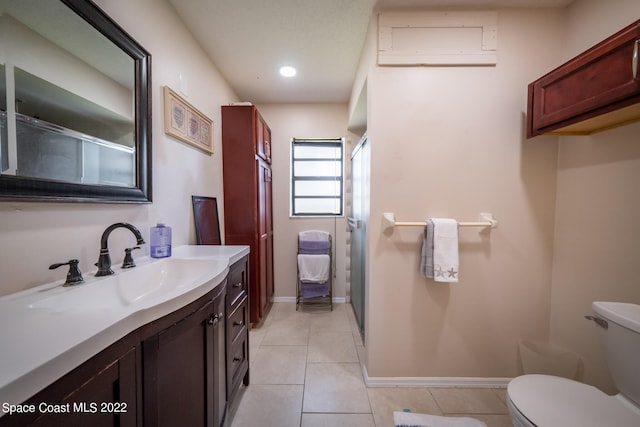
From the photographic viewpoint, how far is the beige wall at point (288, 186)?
9.38 feet

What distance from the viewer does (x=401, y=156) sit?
4.97ft

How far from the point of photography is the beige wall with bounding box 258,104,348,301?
9.38ft

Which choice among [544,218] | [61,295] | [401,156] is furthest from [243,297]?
[544,218]

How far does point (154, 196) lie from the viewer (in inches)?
52.9

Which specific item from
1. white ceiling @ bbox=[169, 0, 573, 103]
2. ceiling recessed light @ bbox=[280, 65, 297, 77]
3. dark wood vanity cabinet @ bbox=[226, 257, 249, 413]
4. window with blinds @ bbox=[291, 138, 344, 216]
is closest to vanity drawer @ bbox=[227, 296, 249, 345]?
dark wood vanity cabinet @ bbox=[226, 257, 249, 413]

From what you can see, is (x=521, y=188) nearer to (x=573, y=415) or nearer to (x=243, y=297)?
(x=573, y=415)

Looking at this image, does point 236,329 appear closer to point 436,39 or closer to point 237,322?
point 237,322

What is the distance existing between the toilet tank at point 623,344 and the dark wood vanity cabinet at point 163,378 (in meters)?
1.75

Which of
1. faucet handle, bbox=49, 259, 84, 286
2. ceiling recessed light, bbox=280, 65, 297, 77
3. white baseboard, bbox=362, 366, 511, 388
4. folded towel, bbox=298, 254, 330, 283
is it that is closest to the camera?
faucet handle, bbox=49, 259, 84, 286

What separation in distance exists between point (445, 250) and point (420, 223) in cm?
22

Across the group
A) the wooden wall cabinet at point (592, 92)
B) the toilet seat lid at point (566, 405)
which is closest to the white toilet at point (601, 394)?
the toilet seat lid at point (566, 405)

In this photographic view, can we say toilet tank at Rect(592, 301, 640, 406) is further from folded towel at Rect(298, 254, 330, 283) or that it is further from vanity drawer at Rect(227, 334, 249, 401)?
folded towel at Rect(298, 254, 330, 283)

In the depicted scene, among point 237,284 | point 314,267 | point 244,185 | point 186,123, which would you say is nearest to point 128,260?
point 237,284

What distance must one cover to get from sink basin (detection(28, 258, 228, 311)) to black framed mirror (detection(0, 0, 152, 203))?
0.34 m
